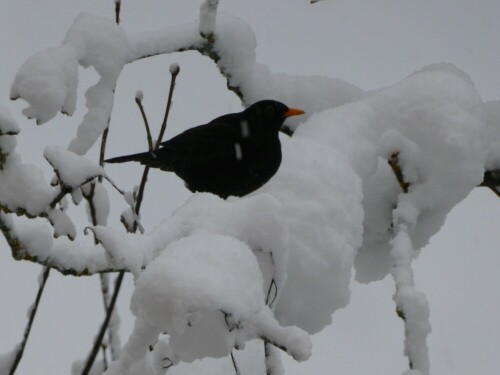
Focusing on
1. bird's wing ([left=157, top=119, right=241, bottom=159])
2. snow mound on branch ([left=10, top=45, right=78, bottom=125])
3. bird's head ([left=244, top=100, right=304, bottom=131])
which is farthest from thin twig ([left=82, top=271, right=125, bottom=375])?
bird's wing ([left=157, top=119, right=241, bottom=159])

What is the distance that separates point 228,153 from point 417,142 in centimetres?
228

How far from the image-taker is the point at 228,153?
4.25 metres

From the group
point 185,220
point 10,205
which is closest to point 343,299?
point 185,220

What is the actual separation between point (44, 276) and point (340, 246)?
820 millimetres

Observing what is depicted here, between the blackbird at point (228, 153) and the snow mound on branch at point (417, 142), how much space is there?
1.88 m

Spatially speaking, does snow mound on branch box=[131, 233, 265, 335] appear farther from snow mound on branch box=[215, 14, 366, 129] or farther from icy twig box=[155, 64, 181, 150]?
snow mound on branch box=[215, 14, 366, 129]

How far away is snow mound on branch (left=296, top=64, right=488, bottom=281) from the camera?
6.62 ft

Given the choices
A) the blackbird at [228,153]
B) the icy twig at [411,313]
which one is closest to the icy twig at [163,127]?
the icy twig at [411,313]

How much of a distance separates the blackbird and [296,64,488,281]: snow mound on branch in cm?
188

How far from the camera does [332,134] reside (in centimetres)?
207

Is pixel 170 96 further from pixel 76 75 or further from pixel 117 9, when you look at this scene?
pixel 76 75

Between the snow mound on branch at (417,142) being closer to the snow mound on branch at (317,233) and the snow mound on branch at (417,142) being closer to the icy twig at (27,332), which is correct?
the snow mound on branch at (317,233)

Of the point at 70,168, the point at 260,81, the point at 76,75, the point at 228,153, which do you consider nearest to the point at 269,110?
the point at 228,153

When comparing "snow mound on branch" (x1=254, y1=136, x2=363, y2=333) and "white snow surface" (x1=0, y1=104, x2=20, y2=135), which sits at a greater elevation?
"white snow surface" (x1=0, y1=104, x2=20, y2=135)
